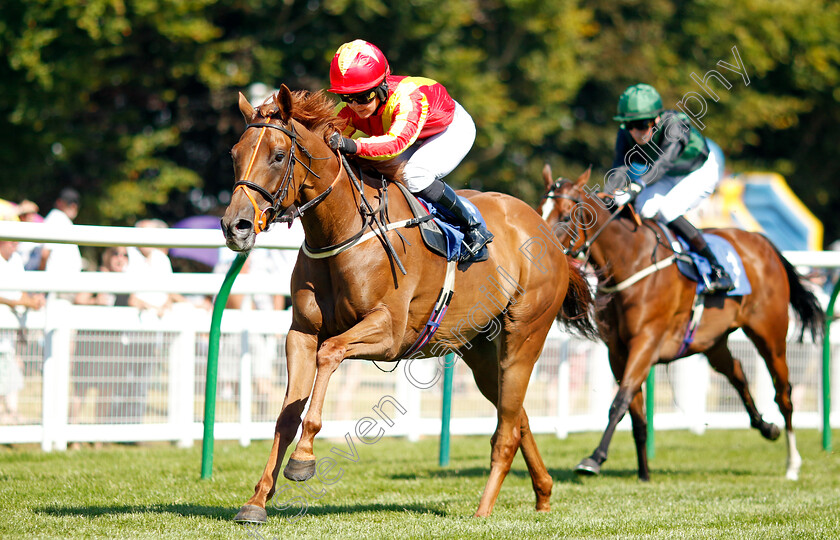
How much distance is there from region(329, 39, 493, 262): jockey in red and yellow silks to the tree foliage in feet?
23.5

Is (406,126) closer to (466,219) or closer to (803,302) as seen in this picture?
(466,219)

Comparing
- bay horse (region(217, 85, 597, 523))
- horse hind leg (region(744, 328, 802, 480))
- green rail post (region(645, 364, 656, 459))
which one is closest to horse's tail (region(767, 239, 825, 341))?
horse hind leg (region(744, 328, 802, 480))

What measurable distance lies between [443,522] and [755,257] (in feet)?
14.2

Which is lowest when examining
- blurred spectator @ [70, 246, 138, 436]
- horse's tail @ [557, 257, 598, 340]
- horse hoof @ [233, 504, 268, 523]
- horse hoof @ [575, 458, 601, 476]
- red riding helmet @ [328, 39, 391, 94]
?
horse hoof @ [233, 504, 268, 523]

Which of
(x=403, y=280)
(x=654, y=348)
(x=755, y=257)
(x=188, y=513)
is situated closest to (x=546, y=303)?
(x=403, y=280)

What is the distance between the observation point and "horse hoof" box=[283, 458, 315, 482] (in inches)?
157

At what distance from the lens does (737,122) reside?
2030 cm

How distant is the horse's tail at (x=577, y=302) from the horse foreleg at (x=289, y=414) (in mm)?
2199

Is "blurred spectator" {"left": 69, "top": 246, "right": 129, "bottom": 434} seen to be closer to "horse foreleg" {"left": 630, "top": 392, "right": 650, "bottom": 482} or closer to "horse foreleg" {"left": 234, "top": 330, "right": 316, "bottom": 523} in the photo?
"horse foreleg" {"left": 234, "top": 330, "right": 316, "bottom": 523}

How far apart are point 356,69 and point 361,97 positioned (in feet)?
0.62

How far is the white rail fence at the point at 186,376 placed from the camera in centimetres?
663

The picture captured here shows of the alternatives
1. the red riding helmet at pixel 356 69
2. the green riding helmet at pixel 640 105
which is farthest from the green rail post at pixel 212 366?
the green riding helmet at pixel 640 105

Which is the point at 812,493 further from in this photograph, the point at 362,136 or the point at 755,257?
the point at 362,136

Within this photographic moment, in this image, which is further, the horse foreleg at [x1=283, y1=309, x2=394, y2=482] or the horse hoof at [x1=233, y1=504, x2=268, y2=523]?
the horse hoof at [x1=233, y1=504, x2=268, y2=523]
